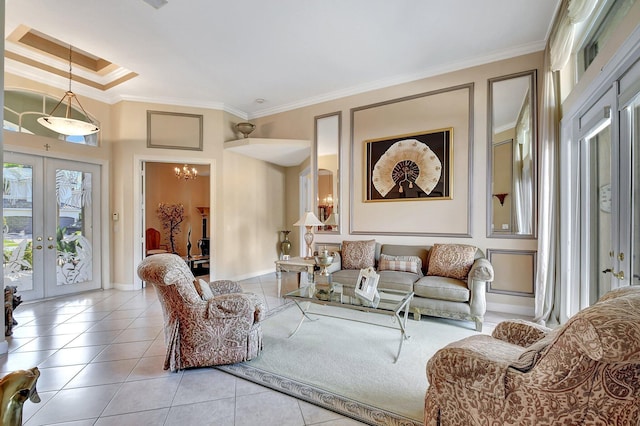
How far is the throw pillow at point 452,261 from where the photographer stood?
350 centimetres

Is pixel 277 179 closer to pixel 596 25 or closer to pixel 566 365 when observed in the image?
pixel 596 25

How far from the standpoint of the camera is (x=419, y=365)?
2365mm

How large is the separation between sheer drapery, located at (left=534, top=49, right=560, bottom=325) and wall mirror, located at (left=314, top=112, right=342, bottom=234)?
2807 mm

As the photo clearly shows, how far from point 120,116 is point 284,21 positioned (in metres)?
3.68

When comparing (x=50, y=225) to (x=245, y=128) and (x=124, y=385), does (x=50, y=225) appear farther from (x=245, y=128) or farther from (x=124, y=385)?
(x=124, y=385)

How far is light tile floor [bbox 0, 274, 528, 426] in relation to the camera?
1780mm

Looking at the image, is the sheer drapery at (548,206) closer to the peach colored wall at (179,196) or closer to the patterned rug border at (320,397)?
the patterned rug border at (320,397)

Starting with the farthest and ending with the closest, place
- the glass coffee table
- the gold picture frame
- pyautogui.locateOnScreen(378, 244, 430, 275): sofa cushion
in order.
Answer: the gold picture frame
pyautogui.locateOnScreen(378, 244, 430, 275): sofa cushion
the glass coffee table

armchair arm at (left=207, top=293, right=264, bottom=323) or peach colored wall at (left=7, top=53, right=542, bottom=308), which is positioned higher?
peach colored wall at (left=7, top=53, right=542, bottom=308)

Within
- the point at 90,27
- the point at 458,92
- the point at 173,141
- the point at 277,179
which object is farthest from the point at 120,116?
the point at 458,92

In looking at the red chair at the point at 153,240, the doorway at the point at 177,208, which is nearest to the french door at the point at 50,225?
the red chair at the point at 153,240

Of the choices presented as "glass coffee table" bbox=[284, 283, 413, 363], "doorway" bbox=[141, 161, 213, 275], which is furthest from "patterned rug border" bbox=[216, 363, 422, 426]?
"doorway" bbox=[141, 161, 213, 275]

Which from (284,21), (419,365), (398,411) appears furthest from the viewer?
(284,21)

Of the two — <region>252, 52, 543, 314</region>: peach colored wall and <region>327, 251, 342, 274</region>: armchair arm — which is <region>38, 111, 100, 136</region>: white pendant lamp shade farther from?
<region>327, 251, 342, 274</region>: armchair arm
